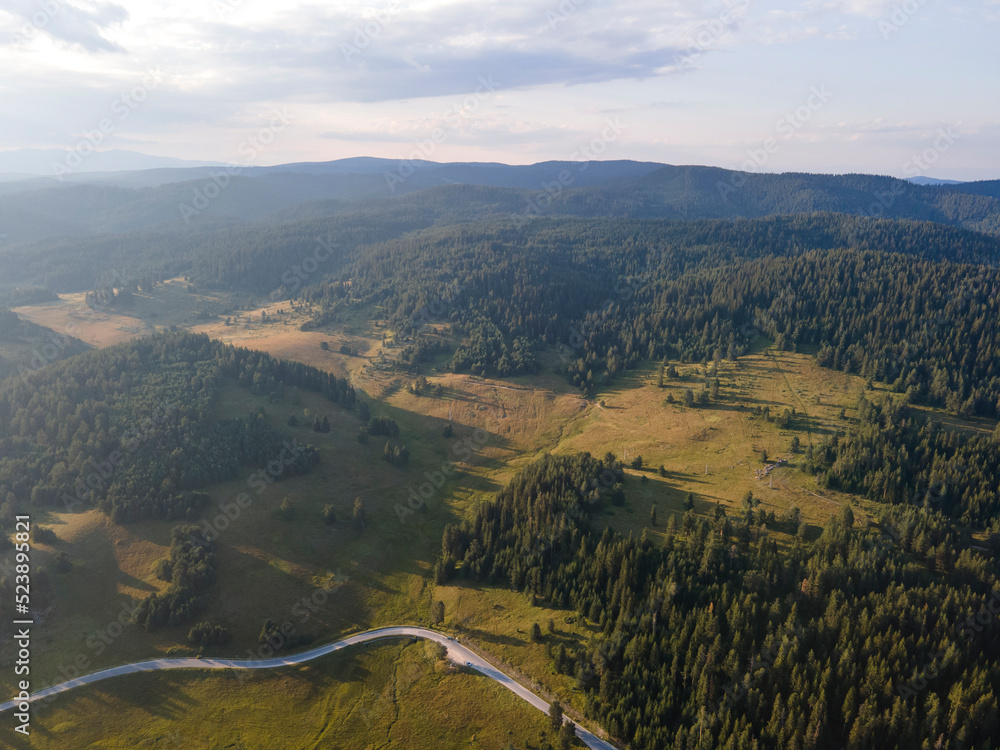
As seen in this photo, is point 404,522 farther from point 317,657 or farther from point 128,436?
point 128,436

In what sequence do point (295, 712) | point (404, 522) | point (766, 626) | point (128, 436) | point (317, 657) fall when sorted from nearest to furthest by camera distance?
point (766, 626), point (295, 712), point (317, 657), point (128, 436), point (404, 522)

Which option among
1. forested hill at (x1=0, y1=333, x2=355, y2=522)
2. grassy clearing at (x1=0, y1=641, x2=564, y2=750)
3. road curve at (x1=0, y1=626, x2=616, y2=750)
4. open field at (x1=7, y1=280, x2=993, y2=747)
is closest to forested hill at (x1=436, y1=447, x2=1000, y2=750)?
open field at (x1=7, y1=280, x2=993, y2=747)

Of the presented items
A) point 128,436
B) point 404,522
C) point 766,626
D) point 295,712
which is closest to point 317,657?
point 295,712

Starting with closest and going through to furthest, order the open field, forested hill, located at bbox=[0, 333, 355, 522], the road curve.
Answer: the road curve < the open field < forested hill, located at bbox=[0, 333, 355, 522]

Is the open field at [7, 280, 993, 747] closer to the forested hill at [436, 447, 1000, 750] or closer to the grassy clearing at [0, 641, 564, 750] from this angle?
the grassy clearing at [0, 641, 564, 750]

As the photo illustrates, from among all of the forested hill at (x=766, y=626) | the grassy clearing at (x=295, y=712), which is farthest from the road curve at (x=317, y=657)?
the forested hill at (x=766, y=626)

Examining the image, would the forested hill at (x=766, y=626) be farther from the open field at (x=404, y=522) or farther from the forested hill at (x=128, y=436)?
the forested hill at (x=128, y=436)
